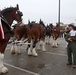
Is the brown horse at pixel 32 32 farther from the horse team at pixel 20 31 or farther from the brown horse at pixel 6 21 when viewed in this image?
the brown horse at pixel 6 21

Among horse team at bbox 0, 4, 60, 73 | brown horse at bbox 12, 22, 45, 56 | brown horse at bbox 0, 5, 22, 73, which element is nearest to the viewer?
brown horse at bbox 0, 5, 22, 73

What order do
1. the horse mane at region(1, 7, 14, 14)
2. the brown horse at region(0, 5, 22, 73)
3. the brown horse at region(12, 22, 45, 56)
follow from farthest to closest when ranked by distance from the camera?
1. the brown horse at region(12, 22, 45, 56)
2. the horse mane at region(1, 7, 14, 14)
3. the brown horse at region(0, 5, 22, 73)

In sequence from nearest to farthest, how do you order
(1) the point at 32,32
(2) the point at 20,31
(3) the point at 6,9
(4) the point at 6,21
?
1. (4) the point at 6,21
2. (3) the point at 6,9
3. (1) the point at 32,32
4. (2) the point at 20,31

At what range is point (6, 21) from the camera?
7.47 metres

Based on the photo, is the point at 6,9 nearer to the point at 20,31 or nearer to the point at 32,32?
the point at 32,32

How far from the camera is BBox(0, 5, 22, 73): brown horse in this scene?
289 inches

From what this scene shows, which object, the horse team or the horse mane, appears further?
the horse mane

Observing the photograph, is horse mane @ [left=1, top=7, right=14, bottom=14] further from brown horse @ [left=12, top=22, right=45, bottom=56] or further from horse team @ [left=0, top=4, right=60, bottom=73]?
brown horse @ [left=12, top=22, right=45, bottom=56]

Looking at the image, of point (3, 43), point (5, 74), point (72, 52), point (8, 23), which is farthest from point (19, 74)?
point (72, 52)

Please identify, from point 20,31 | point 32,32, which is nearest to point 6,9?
point 32,32

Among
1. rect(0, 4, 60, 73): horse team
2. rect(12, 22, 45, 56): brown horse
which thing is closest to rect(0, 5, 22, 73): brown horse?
rect(0, 4, 60, 73): horse team

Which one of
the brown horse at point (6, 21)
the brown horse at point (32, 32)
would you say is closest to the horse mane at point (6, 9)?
the brown horse at point (6, 21)

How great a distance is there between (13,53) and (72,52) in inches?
205

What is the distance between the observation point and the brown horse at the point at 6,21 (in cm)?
734
